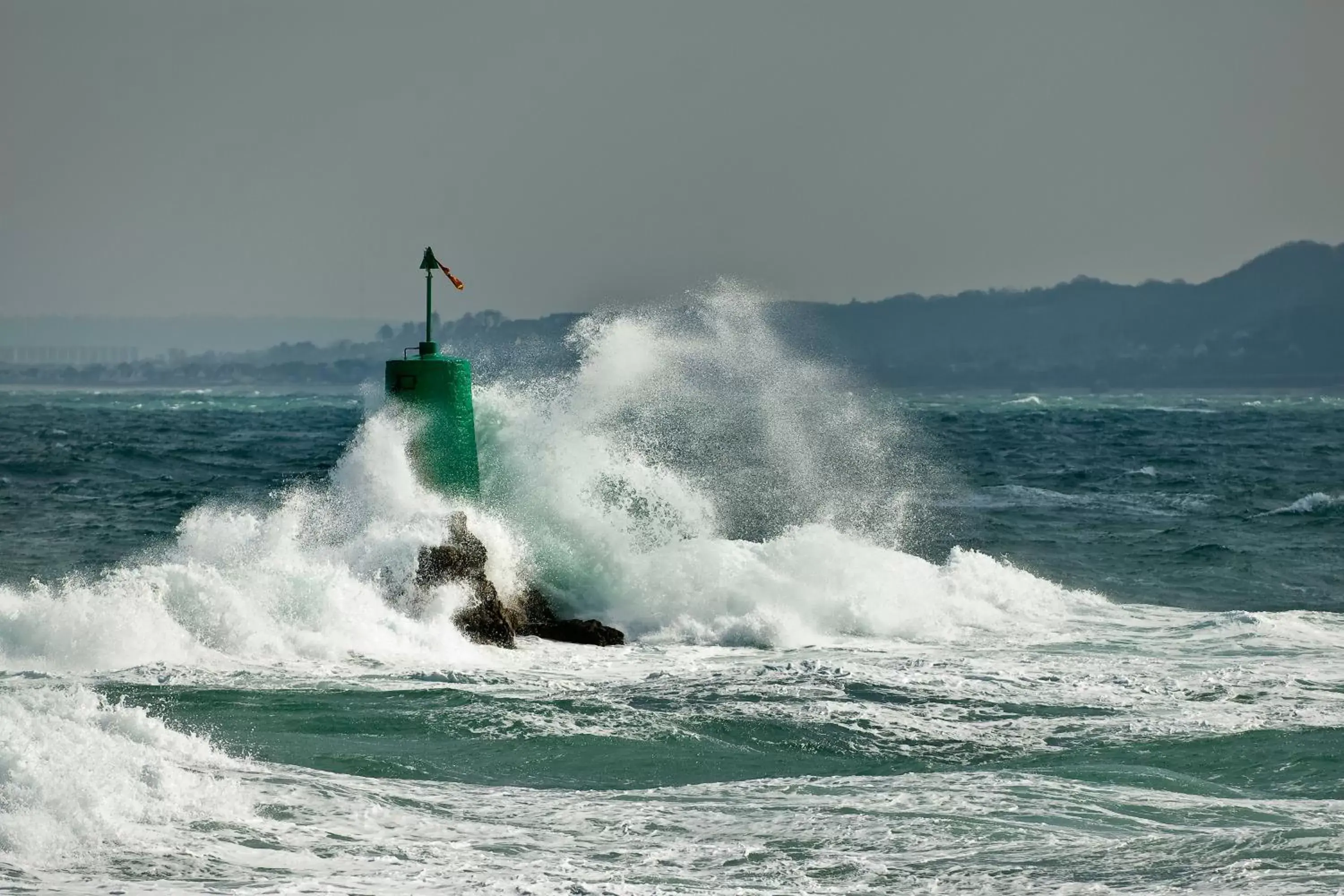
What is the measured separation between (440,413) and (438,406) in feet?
0.24

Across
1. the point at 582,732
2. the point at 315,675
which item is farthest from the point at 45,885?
the point at 315,675

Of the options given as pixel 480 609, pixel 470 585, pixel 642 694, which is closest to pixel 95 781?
pixel 642 694

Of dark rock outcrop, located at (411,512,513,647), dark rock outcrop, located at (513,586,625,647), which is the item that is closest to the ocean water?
dark rock outcrop, located at (411,512,513,647)

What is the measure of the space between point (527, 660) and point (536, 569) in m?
2.90

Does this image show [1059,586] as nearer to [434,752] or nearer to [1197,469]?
[434,752]

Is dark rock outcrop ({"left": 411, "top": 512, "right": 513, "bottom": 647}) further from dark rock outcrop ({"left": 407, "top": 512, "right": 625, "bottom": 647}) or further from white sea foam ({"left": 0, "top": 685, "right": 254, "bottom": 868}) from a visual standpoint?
white sea foam ({"left": 0, "top": 685, "right": 254, "bottom": 868})

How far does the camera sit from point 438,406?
15.7 meters

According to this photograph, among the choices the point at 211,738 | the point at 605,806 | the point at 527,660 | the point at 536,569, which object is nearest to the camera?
the point at 605,806

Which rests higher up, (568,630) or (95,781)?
(95,781)

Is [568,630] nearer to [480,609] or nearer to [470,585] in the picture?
[480,609]

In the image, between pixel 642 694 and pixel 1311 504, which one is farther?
pixel 1311 504

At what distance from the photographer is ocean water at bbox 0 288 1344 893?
27.4ft

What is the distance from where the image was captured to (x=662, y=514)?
1905 cm

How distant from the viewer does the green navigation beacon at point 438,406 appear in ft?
51.4
